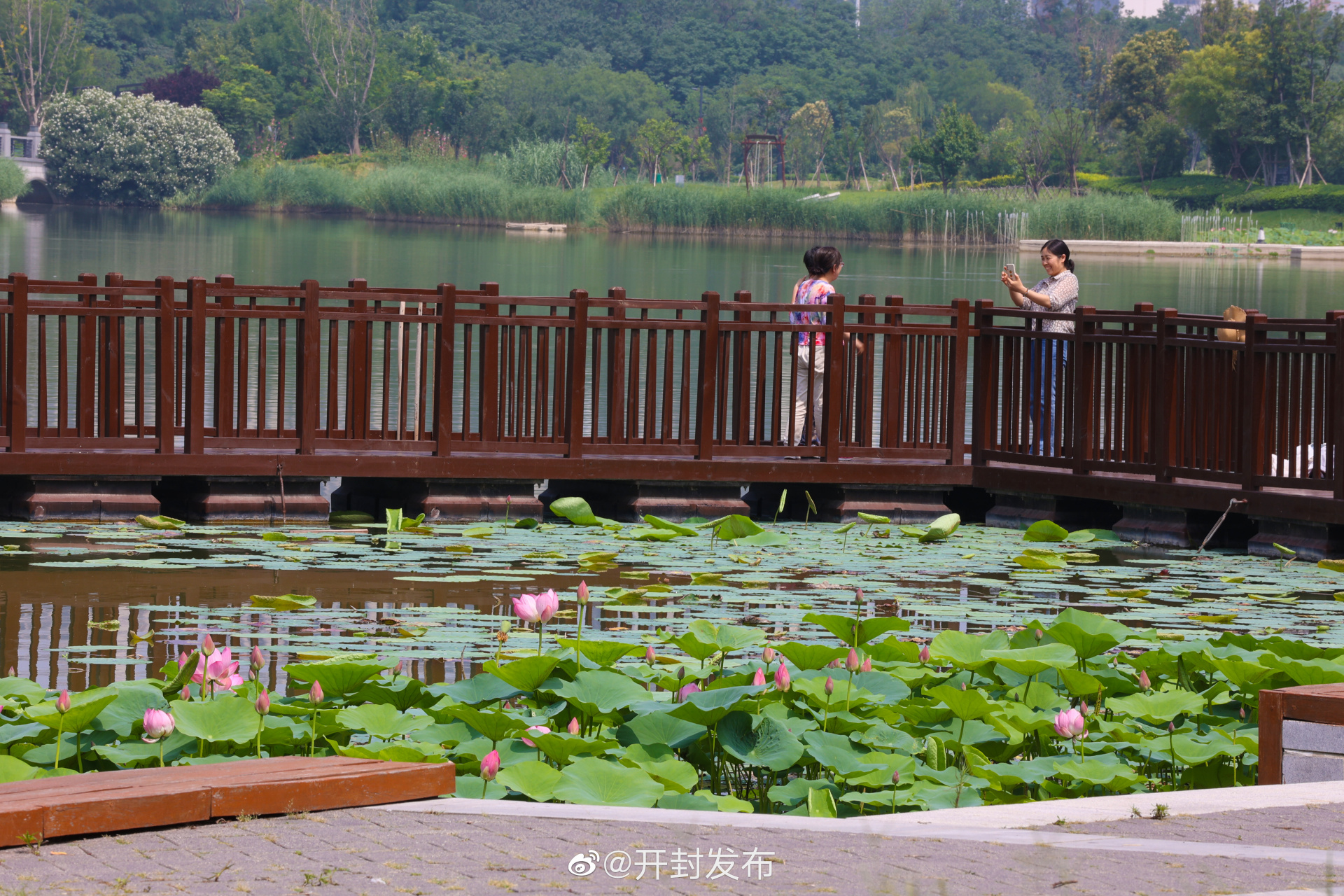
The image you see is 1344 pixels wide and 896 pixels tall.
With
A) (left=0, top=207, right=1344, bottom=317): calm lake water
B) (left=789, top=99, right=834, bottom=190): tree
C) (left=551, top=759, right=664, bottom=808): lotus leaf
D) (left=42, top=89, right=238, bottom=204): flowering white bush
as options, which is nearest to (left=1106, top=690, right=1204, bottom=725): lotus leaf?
(left=551, top=759, right=664, bottom=808): lotus leaf

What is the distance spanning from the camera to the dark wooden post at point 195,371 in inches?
459

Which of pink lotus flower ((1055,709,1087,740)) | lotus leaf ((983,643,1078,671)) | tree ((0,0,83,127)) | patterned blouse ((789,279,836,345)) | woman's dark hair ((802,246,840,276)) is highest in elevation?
tree ((0,0,83,127))

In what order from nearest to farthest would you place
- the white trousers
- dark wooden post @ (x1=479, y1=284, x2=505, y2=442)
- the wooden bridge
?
1. the wooden bridge
2. dark wooden post @ (x1=479, y1=284, x2=505, y2=442)
3. the white trousers

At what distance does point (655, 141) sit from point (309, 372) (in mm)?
102671

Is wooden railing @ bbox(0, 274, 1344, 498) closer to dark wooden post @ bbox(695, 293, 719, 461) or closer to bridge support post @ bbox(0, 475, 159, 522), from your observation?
dark wooden post @ bbox(695, 293, 719, 461)

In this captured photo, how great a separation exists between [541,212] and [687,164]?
107 feet

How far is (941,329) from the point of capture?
13023mm

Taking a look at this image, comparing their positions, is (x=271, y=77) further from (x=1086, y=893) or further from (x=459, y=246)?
(x=1086, y=893)

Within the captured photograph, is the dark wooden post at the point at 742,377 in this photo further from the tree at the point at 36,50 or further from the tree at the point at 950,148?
the tree at the point at 36,50

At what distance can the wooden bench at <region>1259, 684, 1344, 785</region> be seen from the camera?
17.5 feet

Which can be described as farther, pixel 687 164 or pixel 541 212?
pixel 687 164

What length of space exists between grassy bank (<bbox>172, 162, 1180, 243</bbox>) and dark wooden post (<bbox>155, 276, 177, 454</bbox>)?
60872 mm

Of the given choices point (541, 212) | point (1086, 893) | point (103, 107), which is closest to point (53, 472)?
point (1086, 893)

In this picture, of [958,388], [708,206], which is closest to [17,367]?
[958,388]
